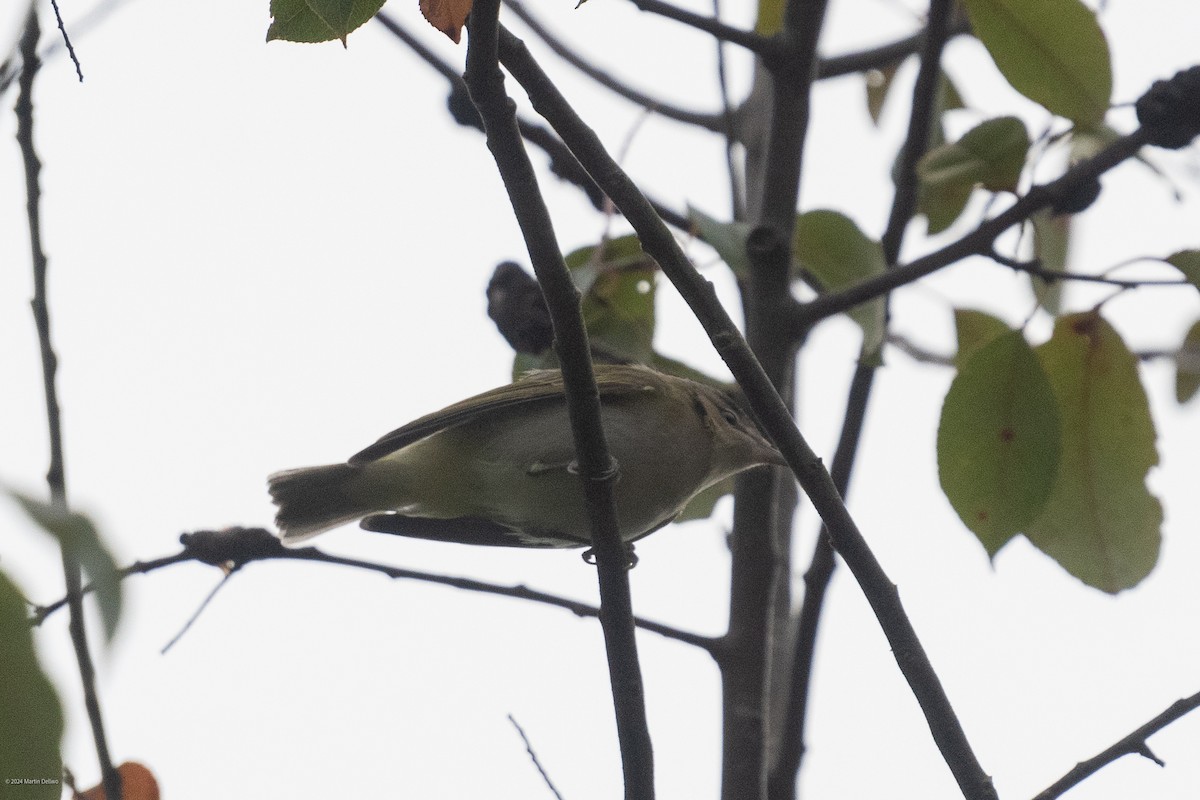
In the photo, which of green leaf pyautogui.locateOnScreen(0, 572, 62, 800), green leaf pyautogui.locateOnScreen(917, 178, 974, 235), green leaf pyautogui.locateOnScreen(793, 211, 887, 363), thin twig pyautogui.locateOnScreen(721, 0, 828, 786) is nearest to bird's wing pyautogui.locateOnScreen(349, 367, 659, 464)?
thin twig pyautogui.locateOnScreen(721, 0, 828, 786)

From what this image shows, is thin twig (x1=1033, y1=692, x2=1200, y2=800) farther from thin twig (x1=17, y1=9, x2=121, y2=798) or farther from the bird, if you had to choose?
the bird

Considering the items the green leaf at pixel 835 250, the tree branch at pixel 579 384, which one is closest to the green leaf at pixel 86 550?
the tree branch at pixel 579 384

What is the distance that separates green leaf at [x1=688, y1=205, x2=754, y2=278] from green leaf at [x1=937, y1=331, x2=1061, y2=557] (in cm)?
69

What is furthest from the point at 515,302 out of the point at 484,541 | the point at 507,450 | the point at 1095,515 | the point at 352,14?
the point at 352,14

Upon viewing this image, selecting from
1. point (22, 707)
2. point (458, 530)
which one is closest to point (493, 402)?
point (458, 530)

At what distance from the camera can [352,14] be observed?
1.77m

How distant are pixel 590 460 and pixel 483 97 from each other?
849 millimetres

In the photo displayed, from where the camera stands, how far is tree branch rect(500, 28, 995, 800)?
7.82 feet

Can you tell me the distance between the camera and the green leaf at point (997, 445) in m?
3.03

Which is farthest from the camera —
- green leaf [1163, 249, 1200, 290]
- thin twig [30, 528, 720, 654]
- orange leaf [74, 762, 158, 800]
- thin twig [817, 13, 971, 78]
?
thin twig [817, 13, 971, 78]

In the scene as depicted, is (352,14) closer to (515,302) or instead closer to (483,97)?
(483,97)

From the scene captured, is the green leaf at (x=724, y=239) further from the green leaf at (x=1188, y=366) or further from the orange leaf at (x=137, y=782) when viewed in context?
the orange leaf at (x=137, y=782)

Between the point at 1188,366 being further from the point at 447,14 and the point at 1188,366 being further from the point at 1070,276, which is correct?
the point at 447,14

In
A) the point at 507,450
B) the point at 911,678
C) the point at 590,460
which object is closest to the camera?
the point at 911,678
